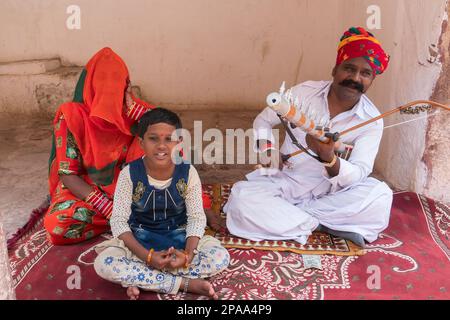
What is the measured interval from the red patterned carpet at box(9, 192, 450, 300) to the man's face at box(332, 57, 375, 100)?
2.96 feet

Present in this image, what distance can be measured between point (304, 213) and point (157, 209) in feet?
3.17

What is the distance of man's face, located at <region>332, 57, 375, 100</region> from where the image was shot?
3.15m

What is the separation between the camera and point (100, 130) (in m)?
3.28

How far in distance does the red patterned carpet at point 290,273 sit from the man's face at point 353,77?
0.90 meters

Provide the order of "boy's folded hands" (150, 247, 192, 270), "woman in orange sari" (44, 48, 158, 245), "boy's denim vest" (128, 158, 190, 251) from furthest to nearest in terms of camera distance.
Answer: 1. "woman in orange sari" (44, 48, 158, 245)
2. "boy's denim vest" (128, 158, 190, 251)
3. "boy's folded hands" (150, 247, 192, 270)

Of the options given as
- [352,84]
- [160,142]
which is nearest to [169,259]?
[160,142]

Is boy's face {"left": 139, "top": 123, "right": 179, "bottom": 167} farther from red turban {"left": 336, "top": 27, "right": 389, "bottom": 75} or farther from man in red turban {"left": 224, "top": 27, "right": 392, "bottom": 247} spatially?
red turban {"left": 336, "top": 27, "right": 389, "bottom": 75}

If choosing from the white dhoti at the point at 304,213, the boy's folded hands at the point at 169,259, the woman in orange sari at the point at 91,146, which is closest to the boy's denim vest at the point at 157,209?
the boy's folded hands at the point at 169,259

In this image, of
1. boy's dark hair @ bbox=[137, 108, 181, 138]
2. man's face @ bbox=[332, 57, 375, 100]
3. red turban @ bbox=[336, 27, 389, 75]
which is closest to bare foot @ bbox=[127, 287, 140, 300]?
boy's dark hair @ bbox=[137, 108, 181, 138]

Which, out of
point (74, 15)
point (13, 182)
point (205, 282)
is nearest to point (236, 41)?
point (74, 15)

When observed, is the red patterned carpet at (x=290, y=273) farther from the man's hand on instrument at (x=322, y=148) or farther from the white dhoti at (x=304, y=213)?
the man's hand on instrument at (x=322, y=148)

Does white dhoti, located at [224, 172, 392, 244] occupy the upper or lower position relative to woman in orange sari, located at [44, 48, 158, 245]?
lower

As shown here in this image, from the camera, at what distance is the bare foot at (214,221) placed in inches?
133

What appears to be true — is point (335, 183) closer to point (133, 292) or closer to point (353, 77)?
point (353, 77)
